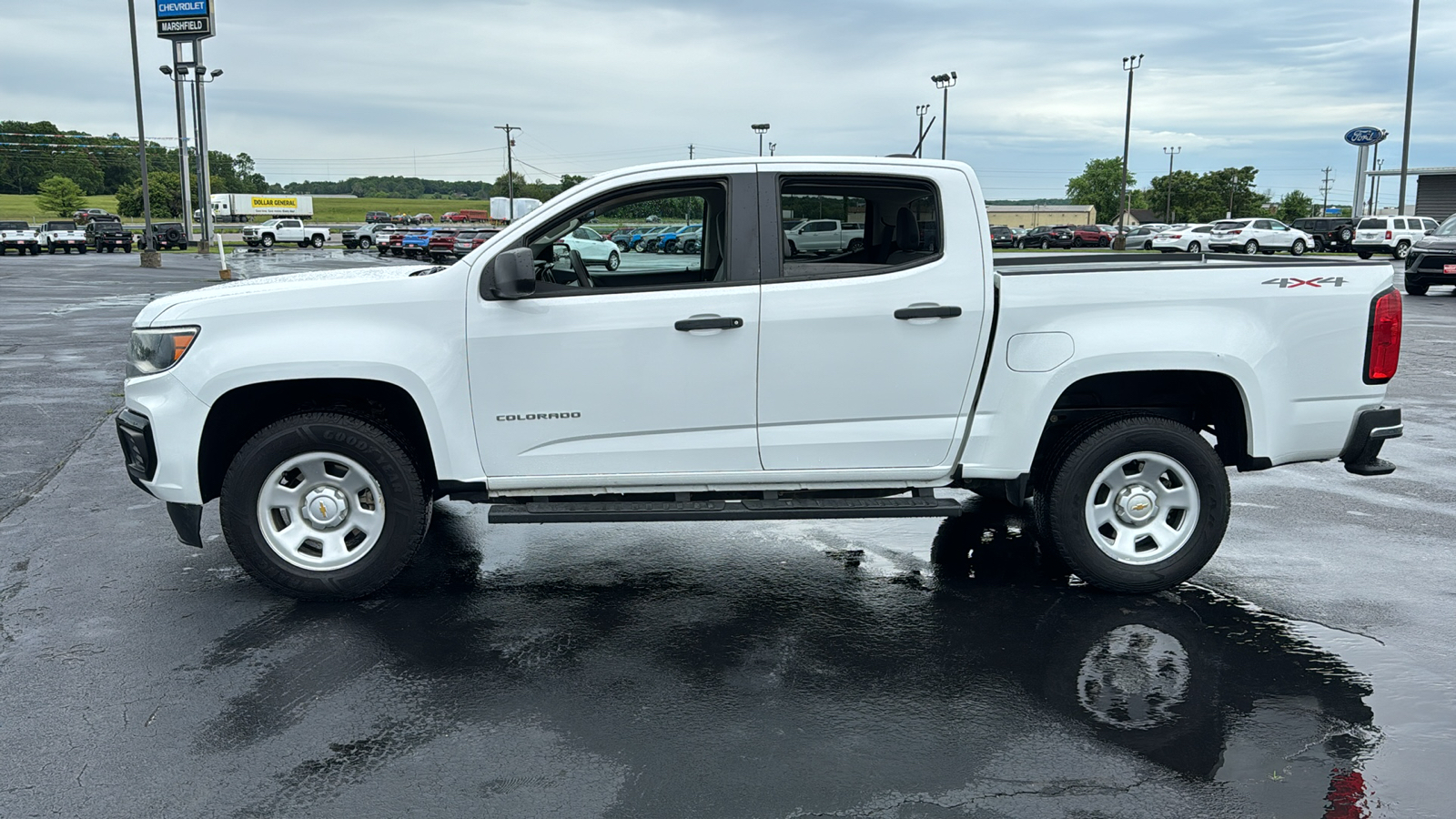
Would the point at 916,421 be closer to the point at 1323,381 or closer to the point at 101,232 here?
the point at 1323,381

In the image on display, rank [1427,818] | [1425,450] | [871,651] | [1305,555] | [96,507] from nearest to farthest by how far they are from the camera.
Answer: [1427,818] → [871,651] → [1305,555] → [96,507] → [1425,450]

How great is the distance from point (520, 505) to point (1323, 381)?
3.82m

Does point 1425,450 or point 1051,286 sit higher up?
point 1051,286

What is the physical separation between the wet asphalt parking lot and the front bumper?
2.11ft

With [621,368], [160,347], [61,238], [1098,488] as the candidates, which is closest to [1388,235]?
[1098,488]

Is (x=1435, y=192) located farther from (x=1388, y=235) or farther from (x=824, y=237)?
(x=824, y=237)

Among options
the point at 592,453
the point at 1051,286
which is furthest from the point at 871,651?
the point at 1051,286

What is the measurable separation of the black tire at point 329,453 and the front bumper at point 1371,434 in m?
4.43

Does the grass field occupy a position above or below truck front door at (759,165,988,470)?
above

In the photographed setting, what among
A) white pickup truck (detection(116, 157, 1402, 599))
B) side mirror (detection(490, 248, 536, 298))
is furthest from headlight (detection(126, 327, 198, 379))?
side mirror (detection(490, 248, 536, 298))

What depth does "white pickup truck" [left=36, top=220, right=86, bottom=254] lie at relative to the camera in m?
57.2

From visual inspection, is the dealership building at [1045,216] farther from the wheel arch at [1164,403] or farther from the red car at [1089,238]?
the wheel arch at [1164,403]

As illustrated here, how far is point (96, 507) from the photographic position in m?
6.86

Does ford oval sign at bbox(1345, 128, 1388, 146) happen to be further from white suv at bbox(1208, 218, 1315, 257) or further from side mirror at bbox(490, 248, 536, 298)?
side mirror at bbox(490, 248, 536, 298)
